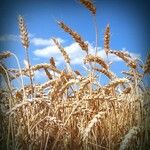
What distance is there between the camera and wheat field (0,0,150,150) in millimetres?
1193

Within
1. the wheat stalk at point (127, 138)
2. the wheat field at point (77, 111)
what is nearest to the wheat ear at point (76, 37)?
the wheat field at point (77, 111)

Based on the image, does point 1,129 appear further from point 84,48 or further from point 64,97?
point 84,48

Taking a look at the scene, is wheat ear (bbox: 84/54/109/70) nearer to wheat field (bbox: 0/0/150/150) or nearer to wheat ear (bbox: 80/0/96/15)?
wheat field (bbox: 0/0/150/150)

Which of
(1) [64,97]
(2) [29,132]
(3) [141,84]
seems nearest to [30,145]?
(2) [29,132]

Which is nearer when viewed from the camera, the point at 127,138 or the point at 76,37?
the point at 127,138

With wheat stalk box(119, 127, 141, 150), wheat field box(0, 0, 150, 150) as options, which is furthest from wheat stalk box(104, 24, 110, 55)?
wheat stalk box(119, 127, 141, 150)

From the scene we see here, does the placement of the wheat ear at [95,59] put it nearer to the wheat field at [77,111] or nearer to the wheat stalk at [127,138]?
the wheat field at [77,111]

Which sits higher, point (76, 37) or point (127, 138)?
point (76, 37)

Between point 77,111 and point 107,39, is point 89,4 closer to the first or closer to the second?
point 107,39

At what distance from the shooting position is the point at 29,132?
47.1 inches

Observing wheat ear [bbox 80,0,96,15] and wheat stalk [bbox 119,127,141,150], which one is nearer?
wheat stalk [bbox 119,127,141,150]

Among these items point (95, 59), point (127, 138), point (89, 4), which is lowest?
point (127, 138)

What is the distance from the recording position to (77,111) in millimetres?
1221

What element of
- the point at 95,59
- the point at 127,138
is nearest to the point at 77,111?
the point at 95,59
